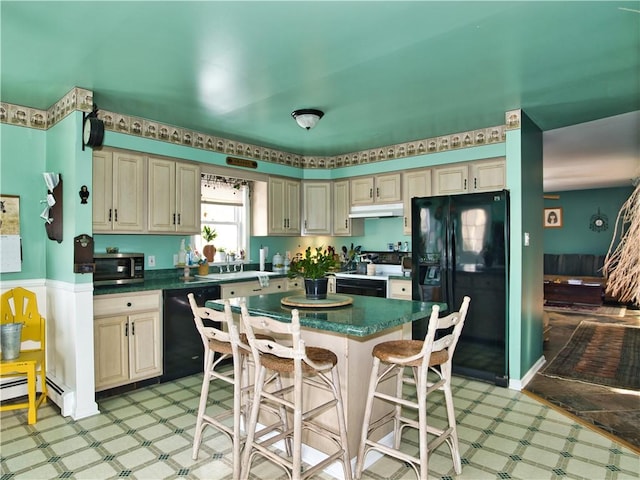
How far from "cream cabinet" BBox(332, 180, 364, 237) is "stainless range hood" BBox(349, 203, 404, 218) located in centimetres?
11

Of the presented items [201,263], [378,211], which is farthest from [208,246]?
[378,211]

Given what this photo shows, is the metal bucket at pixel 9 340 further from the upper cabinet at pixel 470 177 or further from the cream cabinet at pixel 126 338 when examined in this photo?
the upper cabinet at pixel 470 177

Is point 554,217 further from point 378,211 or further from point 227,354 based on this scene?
point 227,354

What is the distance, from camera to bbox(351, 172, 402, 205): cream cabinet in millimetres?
4906

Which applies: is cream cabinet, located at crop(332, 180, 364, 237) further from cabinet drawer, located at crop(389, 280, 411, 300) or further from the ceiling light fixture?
the ceiling light fixture

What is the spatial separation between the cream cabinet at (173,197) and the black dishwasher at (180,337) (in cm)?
68

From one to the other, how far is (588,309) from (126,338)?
815 cm

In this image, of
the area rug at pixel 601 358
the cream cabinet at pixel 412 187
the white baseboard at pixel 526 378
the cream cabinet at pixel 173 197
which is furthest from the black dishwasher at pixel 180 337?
the area rug at pixel 601 358

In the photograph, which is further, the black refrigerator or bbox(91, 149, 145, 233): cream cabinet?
the black refrigerator

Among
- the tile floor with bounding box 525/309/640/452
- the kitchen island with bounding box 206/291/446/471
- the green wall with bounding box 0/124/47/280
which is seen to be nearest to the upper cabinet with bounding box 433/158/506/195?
the tile floor with bounding box 525/309/640/452

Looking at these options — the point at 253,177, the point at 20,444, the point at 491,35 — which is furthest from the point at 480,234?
the point at 20,444

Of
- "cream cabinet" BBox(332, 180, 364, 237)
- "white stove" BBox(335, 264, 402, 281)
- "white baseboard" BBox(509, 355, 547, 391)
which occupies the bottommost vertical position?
"white baseboard" BBox(509, 355, 547, 391)

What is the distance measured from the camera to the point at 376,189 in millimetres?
5098

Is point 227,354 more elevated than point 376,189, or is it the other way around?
point 376,189
